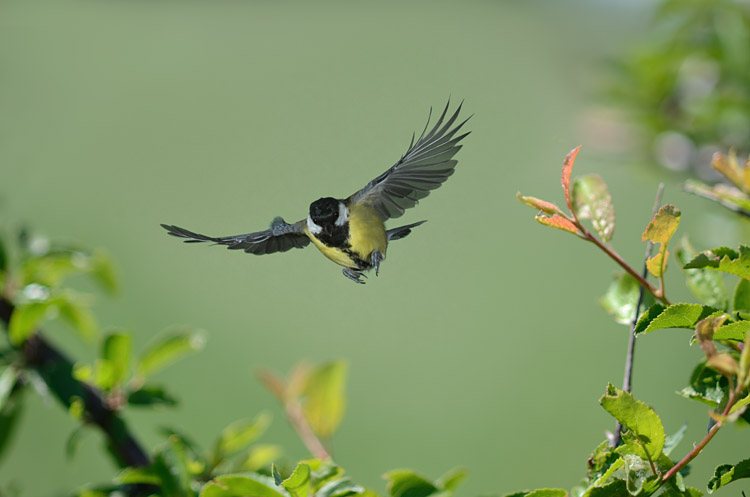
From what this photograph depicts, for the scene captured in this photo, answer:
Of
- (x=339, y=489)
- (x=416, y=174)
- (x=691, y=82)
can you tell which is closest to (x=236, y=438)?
(x=339, y=489)

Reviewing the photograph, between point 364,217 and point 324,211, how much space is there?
0.03 m

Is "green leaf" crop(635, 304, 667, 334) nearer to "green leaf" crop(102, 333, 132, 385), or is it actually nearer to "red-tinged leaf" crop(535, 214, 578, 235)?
"red-tinged leaf" crop(535, 214, 578, 235)

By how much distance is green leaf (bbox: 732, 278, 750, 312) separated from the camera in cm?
36

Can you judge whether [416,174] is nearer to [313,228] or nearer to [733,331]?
[313,228]

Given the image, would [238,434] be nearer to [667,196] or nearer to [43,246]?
[43,246]

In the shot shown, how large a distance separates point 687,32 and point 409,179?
0.86 meters

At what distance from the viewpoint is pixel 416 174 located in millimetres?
306

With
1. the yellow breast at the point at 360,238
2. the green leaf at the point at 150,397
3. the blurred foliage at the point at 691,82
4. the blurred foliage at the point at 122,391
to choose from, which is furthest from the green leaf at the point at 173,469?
the blurred foliage at the point at 691,82

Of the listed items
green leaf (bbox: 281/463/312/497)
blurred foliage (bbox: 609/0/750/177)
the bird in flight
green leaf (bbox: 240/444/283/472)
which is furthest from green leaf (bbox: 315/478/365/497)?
blurred foliage (bbox: 609/0/750/177)

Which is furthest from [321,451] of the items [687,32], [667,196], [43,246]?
[667,196]

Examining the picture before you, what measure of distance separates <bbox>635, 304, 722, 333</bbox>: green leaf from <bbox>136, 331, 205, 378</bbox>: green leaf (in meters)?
0.40

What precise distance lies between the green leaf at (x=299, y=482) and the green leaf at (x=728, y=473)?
0.19m

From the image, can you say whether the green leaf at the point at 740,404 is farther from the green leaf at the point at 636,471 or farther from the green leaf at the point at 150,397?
the green leaf at the point at 150,397

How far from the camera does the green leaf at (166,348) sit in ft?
1.94
